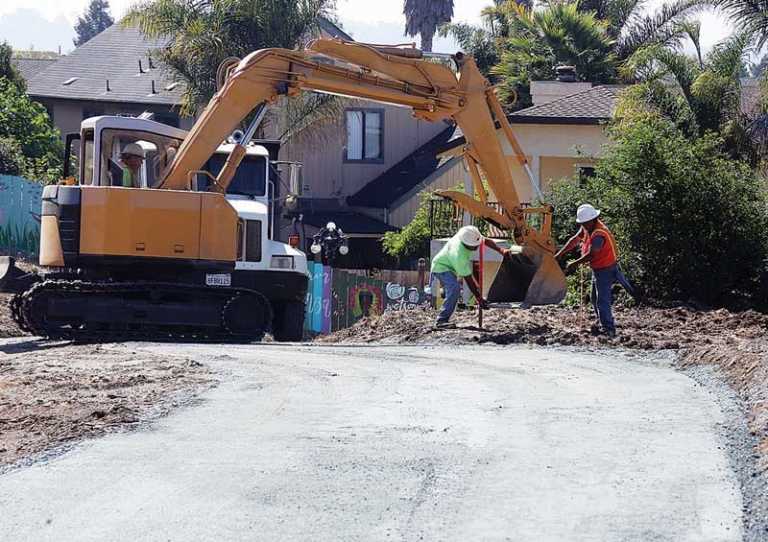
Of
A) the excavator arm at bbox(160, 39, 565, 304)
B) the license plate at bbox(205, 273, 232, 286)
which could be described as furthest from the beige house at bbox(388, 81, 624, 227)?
the license plate at bbox(205, 273, 232, 286)

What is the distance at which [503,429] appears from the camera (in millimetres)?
10719

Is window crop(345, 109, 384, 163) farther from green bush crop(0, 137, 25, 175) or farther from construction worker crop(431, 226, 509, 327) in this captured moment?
construction worker crop(431, 226, 509, 327)

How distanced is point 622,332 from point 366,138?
28.8 metres

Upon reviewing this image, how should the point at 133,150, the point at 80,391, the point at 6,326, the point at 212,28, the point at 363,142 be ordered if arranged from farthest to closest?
the point at 363,142 → the point at 212,28 → the point at 6,326 → the point at 133,150 → the point at 80,391

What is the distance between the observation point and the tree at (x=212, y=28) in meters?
39.8

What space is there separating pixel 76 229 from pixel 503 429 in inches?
376

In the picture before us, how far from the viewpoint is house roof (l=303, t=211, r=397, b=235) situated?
4384 centimetres

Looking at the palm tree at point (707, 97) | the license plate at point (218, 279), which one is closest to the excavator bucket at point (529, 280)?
the license plate at point (218, 279)

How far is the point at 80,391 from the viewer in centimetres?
1290

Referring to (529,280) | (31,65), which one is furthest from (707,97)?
(31,65)

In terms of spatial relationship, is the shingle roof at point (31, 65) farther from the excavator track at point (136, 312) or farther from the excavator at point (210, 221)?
the excavator track at point (136, 312)

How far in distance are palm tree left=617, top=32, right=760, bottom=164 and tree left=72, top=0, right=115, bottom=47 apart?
155742 mm

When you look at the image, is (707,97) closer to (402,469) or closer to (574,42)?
(574,42)

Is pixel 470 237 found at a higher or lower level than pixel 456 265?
higher
